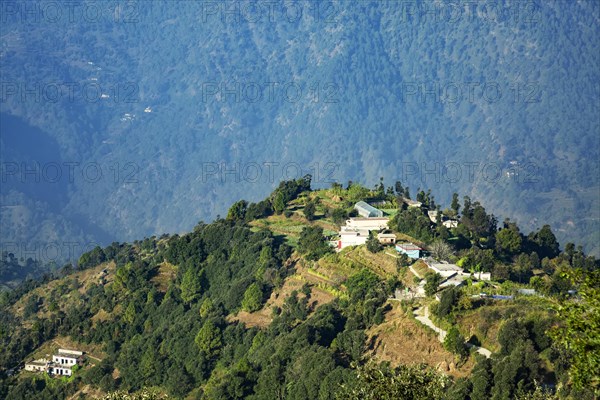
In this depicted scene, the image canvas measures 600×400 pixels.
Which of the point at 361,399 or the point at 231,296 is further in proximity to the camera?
the point at 231,296

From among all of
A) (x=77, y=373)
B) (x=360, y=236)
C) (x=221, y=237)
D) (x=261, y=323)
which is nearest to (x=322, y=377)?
(x=261, y=323)

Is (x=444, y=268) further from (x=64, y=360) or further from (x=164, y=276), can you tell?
(x=64, y=360)

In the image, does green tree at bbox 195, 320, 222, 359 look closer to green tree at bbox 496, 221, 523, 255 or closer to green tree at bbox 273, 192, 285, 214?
green tree at bbox 273, 192, 285, 214

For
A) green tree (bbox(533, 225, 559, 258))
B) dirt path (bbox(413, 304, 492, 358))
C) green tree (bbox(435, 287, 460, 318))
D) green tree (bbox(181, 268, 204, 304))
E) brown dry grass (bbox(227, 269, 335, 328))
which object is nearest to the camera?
dirt path (bbox(413, 304, 492, 358))

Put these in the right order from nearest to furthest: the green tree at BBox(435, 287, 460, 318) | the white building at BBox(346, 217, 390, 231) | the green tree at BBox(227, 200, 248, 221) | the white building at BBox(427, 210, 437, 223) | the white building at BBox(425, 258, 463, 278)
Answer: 1. the green tree at BBox(435, 287, 460, 318)
2. the white building at BBox(425, 258, 463, 278)
3. the white building at BBox(346, 217, 390, 231)
4. the white building at BBox(427, 210, 437, 223)
5. the green tree at BBox(227, 200, 248, 221)

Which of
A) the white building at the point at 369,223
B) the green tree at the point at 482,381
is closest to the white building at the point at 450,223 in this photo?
the white building at the point at 369,223

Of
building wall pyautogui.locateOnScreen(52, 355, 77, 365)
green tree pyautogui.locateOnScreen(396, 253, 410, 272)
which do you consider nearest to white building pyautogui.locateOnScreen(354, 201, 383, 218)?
green tree pyautogui.locateOnScreen(396, 253, 410, 272)

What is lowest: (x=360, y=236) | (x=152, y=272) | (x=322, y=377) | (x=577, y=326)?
(x=577, y=326)

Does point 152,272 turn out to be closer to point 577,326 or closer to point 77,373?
point 77,373
